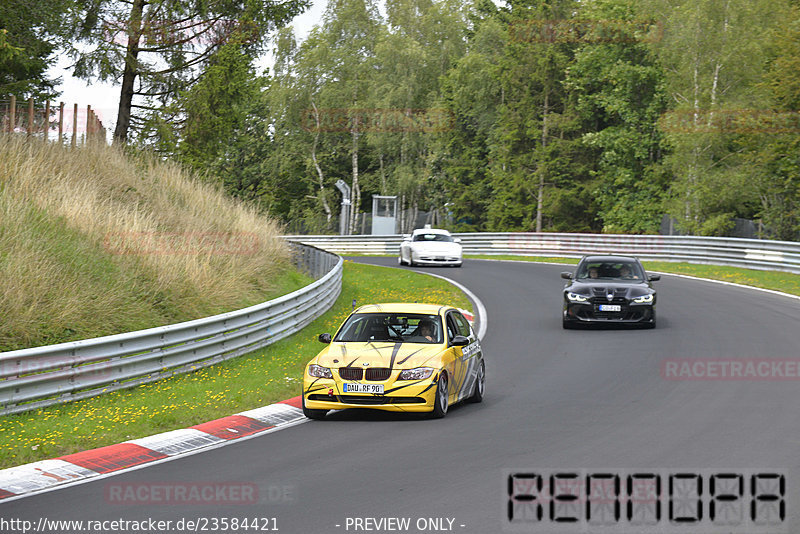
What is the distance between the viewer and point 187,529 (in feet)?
24.5

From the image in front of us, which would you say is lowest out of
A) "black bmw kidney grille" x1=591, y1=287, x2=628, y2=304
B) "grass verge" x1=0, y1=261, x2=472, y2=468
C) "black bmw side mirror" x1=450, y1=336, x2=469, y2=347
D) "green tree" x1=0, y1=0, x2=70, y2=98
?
"grass verge" x1=0, y1=261, x2=472, y2=468

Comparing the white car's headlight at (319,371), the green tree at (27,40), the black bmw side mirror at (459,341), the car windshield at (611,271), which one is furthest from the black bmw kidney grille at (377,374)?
the green tree at (27,40)

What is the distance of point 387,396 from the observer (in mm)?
12203

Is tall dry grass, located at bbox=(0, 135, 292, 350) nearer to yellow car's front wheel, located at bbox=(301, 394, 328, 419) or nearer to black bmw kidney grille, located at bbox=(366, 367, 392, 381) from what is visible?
yellow car's front wheel, located at bbox=(301, 394, 328, 419)

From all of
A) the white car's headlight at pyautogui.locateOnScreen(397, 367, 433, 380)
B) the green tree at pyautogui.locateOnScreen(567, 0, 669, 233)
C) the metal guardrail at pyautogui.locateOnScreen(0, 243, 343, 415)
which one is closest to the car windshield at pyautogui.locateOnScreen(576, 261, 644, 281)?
the metal guardrail at pyautogui.locateOnScreen(0, 243, 343, 415)

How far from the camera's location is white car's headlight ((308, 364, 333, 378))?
12.4 metres

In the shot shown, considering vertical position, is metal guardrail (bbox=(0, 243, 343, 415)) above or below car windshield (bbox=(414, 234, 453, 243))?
below

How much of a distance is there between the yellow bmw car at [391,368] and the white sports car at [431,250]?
27878 mm

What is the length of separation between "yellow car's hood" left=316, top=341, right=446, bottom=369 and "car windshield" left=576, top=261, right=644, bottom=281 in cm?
1086

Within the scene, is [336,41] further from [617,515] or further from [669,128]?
[617,515]

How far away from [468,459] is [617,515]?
Result: 7.52 ft

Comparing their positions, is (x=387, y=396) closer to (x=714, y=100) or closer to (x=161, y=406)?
(x=161, y=406)

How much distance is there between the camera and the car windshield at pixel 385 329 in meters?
13.3

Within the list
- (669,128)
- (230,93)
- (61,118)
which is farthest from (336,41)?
(61,118)
